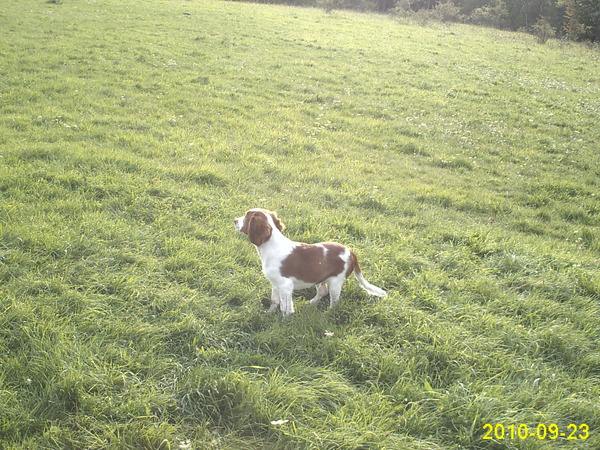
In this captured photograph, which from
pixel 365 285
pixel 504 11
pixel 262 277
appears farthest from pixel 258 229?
pixel 504 11

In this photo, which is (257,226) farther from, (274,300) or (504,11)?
(504,11)

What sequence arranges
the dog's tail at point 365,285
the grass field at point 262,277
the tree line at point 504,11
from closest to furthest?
the grass field at point 262,277 → the dog's tail at point 365,285 → the tree line at point 504,11

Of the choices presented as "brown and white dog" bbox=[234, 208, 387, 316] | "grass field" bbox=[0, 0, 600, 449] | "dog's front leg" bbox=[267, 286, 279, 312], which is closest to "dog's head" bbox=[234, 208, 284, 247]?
"brown and white dog" bbox=[234, 208, 387, 316]

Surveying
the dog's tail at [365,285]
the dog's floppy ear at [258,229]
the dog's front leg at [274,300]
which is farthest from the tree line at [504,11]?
the dog's front leg at [274,300]

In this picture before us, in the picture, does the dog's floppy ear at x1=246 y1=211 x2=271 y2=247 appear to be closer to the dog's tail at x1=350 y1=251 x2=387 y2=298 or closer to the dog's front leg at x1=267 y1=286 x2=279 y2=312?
the dog's front leg at x1=267 y1=286 x2=279 y2=312

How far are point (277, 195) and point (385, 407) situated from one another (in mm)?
4102

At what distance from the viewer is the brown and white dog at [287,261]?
13.3 feet

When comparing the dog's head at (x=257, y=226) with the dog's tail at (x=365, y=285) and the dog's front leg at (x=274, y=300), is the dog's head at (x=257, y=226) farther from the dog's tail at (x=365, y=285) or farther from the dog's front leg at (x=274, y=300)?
the dog's tail at (x=365, y=285)

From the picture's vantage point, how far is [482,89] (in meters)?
15.1

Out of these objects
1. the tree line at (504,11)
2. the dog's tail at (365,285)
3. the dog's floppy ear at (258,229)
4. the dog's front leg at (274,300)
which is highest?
the tree line at (504,11)

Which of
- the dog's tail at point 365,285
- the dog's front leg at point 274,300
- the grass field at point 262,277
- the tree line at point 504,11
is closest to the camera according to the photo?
the grass field at point 262,277

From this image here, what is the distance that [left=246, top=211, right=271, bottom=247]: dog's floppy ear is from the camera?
3.98 metres

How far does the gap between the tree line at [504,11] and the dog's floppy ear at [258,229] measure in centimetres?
3425

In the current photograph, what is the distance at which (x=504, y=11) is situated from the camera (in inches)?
1780
